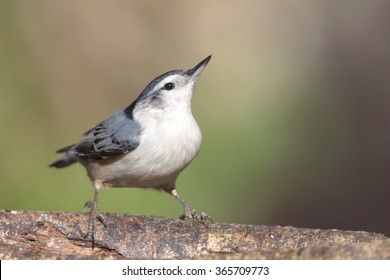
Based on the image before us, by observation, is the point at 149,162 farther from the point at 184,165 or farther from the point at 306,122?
the point at 306,122

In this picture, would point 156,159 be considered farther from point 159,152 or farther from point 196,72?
point 196,72

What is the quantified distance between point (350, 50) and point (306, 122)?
1179mm

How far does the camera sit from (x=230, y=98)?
24.0ft

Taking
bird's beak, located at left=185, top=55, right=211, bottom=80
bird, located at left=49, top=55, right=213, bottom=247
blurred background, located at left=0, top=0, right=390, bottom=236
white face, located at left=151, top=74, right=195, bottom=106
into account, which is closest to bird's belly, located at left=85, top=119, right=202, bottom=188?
bird, located at left=49, top=55, right=213, bottom=247

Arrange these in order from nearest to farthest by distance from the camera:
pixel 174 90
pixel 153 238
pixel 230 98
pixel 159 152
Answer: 1. pixel 153 238
2. pixel 159 152
3. pixel 174 90
4. pixel 230 98

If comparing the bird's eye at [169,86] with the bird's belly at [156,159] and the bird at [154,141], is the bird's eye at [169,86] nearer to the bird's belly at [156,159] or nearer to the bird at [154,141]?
the bird at [154,141]

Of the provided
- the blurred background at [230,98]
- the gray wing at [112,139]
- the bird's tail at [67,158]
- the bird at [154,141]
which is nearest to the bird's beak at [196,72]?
the bird at [154,141]

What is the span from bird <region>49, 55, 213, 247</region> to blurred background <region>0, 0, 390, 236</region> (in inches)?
46.9

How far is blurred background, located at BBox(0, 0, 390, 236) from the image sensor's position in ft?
20.8

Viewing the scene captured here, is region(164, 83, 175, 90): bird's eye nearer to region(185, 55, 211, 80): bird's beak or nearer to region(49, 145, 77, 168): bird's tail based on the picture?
region(185, 55, 211, 80): bird's beak

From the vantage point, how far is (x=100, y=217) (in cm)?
384

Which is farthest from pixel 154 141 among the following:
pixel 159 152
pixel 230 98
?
pixel 230 98

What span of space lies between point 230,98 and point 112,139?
8.92 ft
